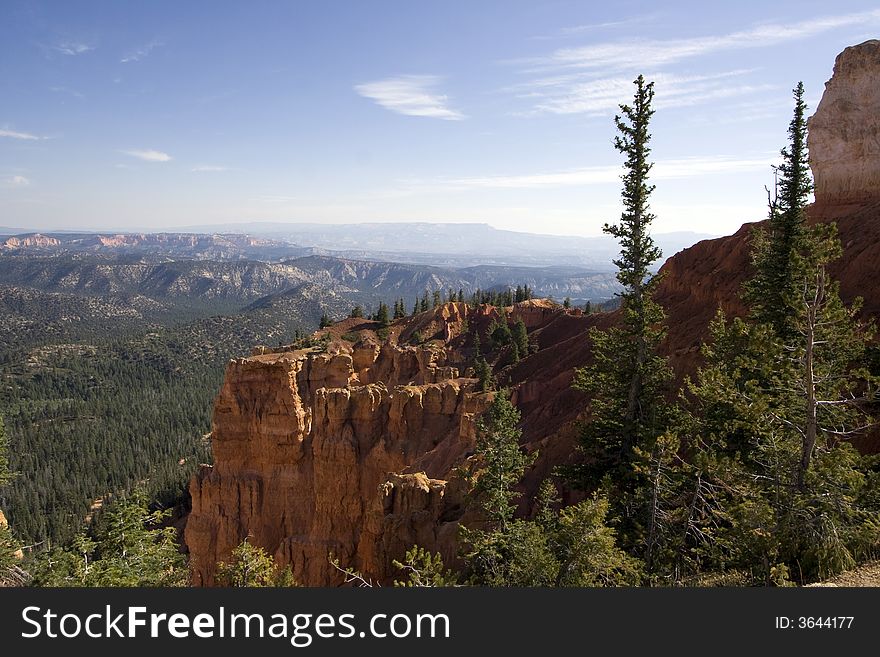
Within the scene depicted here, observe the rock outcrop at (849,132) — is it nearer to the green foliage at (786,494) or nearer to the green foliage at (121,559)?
the green foliage at (786,494)

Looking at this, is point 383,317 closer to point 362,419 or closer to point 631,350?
point 362,419

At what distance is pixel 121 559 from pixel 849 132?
53.7m

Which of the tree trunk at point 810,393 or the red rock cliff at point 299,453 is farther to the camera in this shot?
the red rock cliff at point 299,453

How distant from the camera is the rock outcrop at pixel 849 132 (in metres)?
39.0

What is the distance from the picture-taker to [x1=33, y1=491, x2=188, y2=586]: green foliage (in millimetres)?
14641

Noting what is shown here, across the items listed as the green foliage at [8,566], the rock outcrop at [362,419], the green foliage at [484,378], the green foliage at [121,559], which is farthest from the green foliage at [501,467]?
the green foliage at [484,378]

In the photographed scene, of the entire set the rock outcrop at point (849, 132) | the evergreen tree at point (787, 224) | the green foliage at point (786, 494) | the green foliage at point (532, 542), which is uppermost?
the rock outcrop at point (849, 132)

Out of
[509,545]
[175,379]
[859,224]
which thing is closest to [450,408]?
[509,545]

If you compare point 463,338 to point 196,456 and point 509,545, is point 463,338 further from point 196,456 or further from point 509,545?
point 196,456

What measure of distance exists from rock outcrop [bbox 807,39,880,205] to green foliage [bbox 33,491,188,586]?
49.8 meters

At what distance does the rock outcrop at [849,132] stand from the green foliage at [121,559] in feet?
163

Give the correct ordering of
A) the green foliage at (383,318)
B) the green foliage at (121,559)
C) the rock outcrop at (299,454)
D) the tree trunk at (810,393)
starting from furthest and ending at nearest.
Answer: the green foliage at (383,318) < the rock outcrop at (299,454) < the green foliage at (121,559) < the tree trunk at (810,393)

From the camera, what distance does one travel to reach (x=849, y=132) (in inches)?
1575

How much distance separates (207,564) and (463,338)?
37959mm
